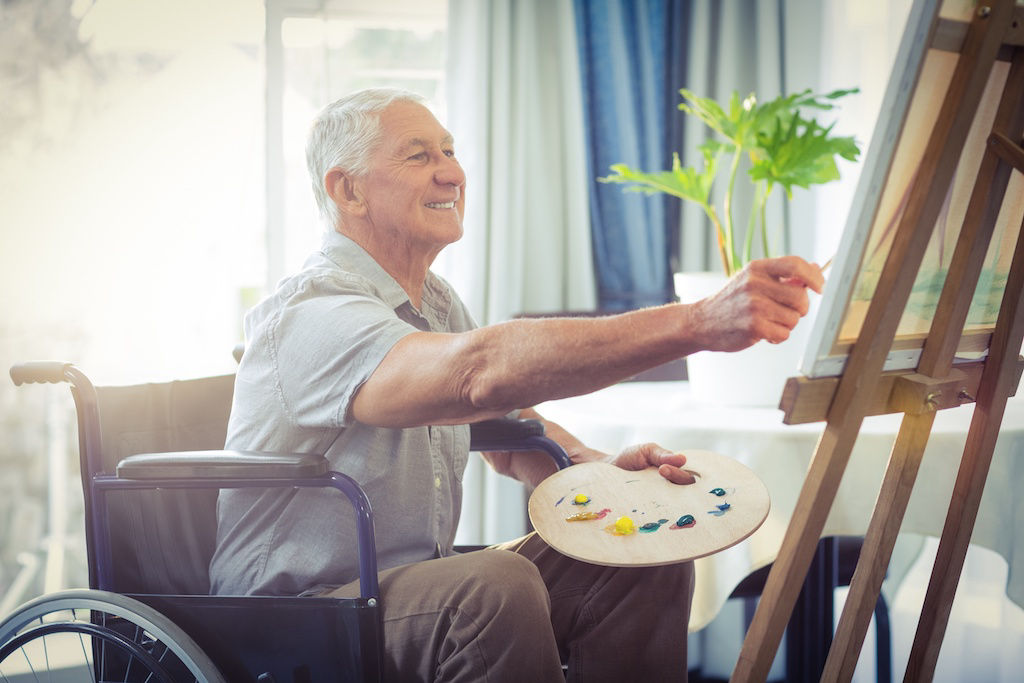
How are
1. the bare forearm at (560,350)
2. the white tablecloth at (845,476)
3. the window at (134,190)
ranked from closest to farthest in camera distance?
the bare forearm at (560,350)
the white tablecloth at (845,476)
the window at (134,190)

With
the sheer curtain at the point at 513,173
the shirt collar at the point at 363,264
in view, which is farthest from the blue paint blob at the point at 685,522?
the sheer curtain at the point at 513,173

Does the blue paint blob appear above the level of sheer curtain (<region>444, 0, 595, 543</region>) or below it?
below

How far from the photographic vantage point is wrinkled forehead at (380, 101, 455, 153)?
1.44 meters

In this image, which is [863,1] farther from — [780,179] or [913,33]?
[913,33]

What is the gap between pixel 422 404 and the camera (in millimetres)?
1109

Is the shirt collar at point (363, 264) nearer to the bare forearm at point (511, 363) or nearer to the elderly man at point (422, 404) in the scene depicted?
the elderly man at point (422, 404)

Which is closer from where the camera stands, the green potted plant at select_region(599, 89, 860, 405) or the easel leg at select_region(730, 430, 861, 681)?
the easel leg at select_region(730, 430, 861, 681)

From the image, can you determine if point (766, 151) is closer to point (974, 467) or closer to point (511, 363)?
point (974, 467)

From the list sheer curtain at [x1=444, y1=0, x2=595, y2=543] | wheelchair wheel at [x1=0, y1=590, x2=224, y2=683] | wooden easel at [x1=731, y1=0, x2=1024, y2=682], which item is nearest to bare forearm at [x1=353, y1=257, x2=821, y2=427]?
wooden easel at [x1=731, y1=0, x2=1024, y2=682]

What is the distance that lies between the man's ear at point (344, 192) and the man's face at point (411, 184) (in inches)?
0.5

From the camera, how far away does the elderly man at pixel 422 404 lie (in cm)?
104

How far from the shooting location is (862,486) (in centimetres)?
167

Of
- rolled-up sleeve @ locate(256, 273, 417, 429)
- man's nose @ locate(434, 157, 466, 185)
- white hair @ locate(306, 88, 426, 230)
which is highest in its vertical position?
white hair @ locate(306, 88, 426, 230)

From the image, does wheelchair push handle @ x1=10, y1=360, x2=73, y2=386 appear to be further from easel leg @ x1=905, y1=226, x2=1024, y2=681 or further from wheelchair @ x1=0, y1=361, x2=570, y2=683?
easel leg @ x1=905, y1=226, x2=1024, y2=681
